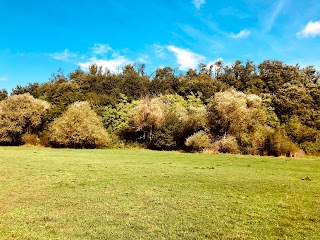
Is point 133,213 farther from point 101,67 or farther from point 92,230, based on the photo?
point 101,67

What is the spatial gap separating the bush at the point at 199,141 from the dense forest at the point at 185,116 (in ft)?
0.12

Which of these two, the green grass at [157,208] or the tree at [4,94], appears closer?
the green grass at [157,208]

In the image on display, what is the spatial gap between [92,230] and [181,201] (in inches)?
129

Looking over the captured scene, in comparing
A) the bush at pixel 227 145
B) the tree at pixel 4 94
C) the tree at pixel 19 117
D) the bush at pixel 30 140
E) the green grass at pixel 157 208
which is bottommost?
the green grass at pixel 157 208

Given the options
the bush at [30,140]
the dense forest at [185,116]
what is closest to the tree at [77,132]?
the dense forest at [185,116]

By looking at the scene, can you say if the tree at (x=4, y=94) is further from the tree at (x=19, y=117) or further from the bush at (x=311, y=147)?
the bush at (x=311, y=147)

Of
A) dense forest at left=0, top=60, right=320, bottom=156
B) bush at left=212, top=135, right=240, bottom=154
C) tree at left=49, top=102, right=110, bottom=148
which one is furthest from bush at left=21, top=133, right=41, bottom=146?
bush at left=212, top=135, right=240, bottom=154

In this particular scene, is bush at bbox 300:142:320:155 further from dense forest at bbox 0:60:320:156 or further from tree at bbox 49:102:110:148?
tree at bbox 49:102:110:148

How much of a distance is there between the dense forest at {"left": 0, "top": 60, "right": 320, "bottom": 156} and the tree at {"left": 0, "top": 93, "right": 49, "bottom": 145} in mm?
151

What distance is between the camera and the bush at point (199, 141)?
32812 mm

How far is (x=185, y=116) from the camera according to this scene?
38.1m

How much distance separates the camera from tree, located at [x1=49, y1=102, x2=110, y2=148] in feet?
129

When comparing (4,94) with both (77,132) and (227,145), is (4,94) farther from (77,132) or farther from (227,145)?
(227,145)

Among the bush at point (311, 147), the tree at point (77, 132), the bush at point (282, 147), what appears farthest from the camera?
the tree at point (77, 132)
